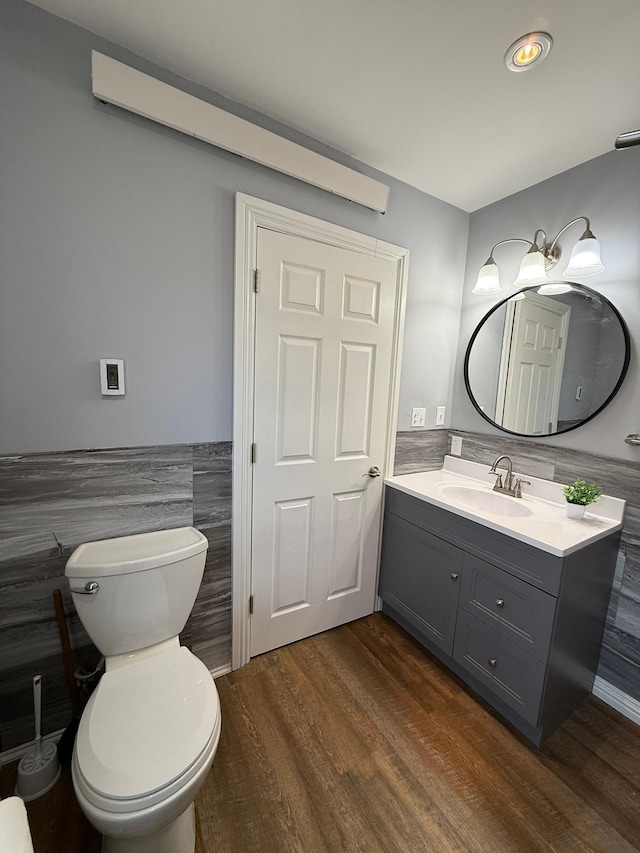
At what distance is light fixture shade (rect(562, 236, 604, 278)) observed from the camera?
1508mm

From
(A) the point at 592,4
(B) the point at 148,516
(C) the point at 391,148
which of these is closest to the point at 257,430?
(B) the point at 148,516

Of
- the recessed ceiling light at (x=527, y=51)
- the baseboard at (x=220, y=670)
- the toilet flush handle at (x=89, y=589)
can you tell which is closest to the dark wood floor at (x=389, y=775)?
the baseboard at (x=220, y=670)

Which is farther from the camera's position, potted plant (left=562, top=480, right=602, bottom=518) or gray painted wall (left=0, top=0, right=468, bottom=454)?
potted plant (left=562, top=480, right=602, bottom=518)

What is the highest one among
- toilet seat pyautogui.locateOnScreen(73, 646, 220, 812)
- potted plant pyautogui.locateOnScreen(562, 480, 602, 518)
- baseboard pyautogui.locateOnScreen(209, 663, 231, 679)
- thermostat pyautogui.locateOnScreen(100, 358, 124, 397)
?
thermostat pyautogui.locateOnScreen(100, 358, 124, 397)

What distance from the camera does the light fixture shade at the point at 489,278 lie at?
1.91 metres

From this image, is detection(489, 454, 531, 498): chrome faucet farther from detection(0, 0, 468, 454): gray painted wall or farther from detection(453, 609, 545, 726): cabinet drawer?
detection(0, 0, 468, 454): gray painted wall

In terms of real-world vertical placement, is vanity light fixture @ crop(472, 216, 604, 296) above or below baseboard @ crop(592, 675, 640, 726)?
above

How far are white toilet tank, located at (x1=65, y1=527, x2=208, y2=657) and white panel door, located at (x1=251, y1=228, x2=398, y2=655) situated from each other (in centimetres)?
41

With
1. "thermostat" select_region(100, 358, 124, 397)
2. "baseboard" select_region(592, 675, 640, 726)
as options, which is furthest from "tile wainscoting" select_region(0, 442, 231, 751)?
"baseboard" select_region(592, 675, 640, 726)

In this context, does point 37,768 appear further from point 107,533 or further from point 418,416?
point 418,416

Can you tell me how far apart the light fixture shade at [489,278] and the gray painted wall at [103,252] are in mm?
992

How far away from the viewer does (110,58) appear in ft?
3.71

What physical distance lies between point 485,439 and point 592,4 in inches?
67.7

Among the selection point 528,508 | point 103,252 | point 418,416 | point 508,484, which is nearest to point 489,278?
point 418,416
